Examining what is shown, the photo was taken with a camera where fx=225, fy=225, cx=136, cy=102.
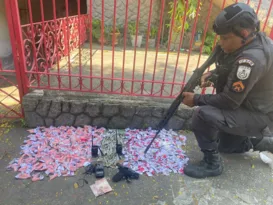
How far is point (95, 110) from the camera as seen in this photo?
10.2 feet

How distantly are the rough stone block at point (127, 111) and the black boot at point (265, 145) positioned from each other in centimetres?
161

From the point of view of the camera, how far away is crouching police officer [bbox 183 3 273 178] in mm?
1935

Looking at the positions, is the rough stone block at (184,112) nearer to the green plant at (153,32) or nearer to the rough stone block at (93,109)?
the rough stone block at (93,109)

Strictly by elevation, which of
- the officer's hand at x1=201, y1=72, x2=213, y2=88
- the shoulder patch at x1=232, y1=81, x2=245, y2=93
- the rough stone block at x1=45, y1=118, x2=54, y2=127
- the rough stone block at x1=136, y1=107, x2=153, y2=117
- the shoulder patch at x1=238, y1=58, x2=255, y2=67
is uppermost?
the shoulder patch at x1=238, y1=58, x2=255, y2=67

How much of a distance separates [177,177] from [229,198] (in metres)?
0.55

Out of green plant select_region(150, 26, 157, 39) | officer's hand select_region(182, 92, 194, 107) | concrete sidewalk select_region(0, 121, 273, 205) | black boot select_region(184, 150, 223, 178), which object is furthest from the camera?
green plant select_region(150, 26, 157, 39)

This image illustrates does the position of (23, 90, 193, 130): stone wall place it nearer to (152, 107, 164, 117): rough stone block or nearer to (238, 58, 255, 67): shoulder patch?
(152, 107, 164, 117): rough stone block

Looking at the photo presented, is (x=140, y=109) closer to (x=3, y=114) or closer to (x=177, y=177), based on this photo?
(x=177, y=177)

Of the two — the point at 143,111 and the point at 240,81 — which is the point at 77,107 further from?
the point at 240,81

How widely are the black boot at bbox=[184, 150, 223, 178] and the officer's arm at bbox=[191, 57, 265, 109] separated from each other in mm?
610

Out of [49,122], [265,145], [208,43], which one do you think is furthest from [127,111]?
[208,43]

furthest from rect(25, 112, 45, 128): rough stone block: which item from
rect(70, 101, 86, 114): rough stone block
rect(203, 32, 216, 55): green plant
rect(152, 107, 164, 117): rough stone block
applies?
rect(203, 32, 216, 55): green plant

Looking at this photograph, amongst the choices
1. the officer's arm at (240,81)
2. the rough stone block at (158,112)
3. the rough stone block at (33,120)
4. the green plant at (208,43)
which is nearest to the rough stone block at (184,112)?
the rough stone block at (158,112)

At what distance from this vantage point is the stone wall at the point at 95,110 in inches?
120
